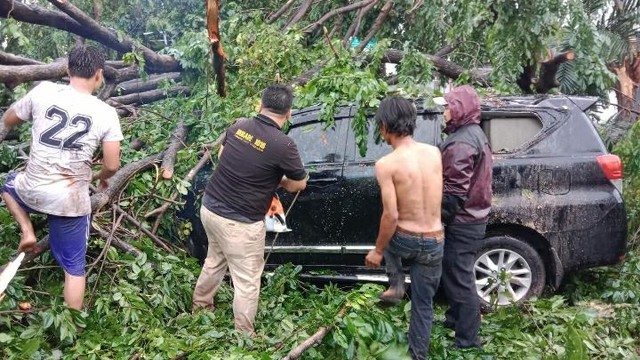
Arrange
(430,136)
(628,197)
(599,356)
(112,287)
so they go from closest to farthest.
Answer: (599,356)
(112,287)
(430,136)
(628,197)

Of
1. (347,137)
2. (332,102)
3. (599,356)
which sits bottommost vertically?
(599,356)

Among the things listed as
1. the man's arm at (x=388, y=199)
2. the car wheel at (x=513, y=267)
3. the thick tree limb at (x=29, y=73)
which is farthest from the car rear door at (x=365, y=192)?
the thick tree limb at (x=29, y=73)

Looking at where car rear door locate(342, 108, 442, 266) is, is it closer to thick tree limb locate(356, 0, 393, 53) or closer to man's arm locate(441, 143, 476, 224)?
man's arm locate(441, 143, 476, 224)

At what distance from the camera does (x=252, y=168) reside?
3.79 meters

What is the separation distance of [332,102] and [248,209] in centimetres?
138

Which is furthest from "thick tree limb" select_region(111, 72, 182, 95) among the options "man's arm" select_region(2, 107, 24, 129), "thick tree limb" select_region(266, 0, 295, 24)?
"man's arm" select_region(2, 107, 24, 129)

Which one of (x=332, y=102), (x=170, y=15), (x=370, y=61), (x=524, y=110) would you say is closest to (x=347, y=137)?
(x=332, y=102)

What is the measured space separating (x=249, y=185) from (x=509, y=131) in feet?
7.61

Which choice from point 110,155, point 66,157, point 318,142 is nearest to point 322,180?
point 318,142

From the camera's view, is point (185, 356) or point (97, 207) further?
point (97, 207)

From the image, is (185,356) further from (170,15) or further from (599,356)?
(170,15)

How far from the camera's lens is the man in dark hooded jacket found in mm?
3605

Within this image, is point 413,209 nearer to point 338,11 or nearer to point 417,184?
point 417,184

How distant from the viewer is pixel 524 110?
15.9ft
